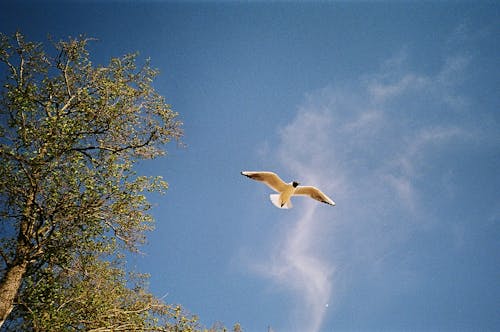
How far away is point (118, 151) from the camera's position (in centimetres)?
1559

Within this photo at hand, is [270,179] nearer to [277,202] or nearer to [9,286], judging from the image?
[277,202]

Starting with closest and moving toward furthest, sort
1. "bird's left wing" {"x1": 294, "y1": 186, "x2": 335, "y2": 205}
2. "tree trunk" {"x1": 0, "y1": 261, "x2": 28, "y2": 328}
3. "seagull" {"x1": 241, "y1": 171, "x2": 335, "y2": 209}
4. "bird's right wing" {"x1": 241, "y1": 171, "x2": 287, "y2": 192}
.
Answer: "tree trunk" {"x1": 0, "y1": 261, "x2": 28, "y2": 328}
"bird's right wing" {"x1": 241, "y1": 171, "x2": 287, "y2": 192}
"seagull" {"x1": 241, "y1": 171, "x2": 335, "y2": 209}
"bird's left wing" {"x1": 294, "y1": 186, "x2": 335, "y2": 205}

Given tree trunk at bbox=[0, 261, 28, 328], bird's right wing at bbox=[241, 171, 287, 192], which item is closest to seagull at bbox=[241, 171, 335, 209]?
bird's right wing at bbox=[241, 171, 287, 192]

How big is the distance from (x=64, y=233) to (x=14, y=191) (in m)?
2.41

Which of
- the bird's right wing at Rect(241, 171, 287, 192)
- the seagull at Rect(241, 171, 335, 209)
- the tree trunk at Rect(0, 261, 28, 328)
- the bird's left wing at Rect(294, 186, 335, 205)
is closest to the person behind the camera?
the tree trunk at Rect(0, 261, 28, 328)

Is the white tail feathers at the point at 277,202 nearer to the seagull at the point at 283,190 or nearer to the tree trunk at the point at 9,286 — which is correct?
the seagull at the point at 283,190

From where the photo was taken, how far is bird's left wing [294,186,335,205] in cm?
1788

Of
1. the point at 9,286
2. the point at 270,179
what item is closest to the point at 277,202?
the point at 270,179

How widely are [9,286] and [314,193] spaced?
13.6 meters

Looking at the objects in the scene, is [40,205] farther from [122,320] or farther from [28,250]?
[122,320]

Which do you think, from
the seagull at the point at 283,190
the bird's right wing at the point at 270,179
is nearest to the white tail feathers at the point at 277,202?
the seagull at the point at 283,190

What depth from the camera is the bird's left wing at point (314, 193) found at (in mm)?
17875

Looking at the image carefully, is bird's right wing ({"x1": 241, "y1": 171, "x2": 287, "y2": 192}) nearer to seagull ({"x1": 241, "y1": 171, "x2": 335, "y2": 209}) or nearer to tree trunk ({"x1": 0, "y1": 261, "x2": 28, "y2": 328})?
seagull ({"x1": 241, "y1": 171, "x2": 335, "y2": 209})

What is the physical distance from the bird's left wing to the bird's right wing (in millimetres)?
905
